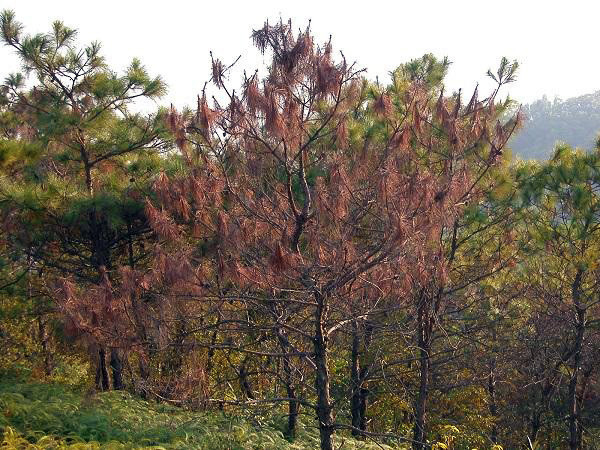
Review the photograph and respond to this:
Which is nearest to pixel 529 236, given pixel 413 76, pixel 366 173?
pixel 413 76

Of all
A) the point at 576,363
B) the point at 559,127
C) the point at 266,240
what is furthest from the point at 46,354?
the point at 559,127

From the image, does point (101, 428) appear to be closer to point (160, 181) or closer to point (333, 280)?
point (160, 181)

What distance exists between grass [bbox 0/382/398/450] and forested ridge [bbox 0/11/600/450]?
51mm

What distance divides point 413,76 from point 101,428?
6711mm

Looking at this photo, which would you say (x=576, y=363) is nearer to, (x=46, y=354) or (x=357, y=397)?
(x=357, y=397)

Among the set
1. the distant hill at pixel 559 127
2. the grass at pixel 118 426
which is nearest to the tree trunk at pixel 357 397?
the grass at pixel 118 426

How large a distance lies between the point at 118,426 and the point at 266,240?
128 inches

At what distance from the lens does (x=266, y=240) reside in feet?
20.6

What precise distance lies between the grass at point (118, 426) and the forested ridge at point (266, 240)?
51 mm

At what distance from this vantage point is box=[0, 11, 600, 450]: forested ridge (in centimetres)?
596

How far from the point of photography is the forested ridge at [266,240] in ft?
19.6

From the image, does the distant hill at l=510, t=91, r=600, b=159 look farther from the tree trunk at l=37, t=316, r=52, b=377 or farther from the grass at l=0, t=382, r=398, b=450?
the grass at l=0, t=382, r=398, b=450

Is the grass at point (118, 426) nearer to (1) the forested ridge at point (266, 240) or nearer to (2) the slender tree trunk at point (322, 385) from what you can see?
(1) the forested ridge at point (266, 240)

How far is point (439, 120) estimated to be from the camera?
8.02 metres
